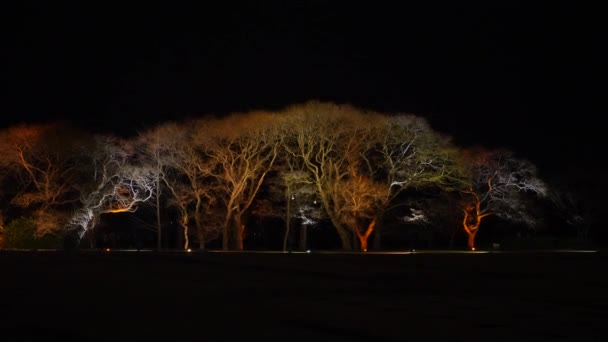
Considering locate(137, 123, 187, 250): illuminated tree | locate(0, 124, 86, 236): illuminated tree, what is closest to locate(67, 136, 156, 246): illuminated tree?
locate(137, 123, 187, 250): illuminated tree

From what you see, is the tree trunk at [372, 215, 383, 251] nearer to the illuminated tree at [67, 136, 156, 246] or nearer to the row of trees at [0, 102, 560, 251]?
the row of trees at [0, 102, 560, 251]

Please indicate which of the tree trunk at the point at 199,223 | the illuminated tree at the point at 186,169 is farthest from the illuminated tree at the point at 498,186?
the tree trunk at the point at 199,223

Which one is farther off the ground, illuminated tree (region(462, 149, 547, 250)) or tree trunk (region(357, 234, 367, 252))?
illuminated tree (region(462, 149, 547, 250))

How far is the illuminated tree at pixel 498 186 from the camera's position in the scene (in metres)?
52.5

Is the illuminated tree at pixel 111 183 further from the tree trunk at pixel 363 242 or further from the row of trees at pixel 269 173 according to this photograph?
the tree trunk at pixel 363 242

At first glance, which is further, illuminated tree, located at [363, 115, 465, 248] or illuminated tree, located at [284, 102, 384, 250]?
illuminated tree, located at [363, 115, 465, 248]

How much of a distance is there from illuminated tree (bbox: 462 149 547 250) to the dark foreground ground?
27969 mm

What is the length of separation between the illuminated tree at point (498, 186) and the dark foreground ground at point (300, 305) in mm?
27969

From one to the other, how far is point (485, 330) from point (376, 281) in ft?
32.7

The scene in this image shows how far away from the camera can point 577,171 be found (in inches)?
2457

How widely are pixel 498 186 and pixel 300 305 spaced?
4052cm

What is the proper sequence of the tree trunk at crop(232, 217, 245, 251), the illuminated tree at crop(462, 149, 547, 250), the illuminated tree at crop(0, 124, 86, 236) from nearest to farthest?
1. the illuminated tree at crop(0, 124, 86, 236)
2. the tree trunk at crop(232, 217, 245, 251)
3. the illuminated tree at crop(462, 149, 547, 250)

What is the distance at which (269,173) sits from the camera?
2154 inches

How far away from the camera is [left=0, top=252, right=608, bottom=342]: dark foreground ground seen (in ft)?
38.0
